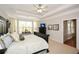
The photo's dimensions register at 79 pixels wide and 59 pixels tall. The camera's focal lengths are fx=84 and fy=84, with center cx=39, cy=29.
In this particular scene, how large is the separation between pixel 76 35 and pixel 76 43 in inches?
11.0

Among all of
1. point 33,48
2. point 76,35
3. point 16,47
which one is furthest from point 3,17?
point 76,35

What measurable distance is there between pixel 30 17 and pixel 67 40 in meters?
2.13

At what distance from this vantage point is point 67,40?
3.31m

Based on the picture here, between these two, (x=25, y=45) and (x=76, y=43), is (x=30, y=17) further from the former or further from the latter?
(x=76, y=43)

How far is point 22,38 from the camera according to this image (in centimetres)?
217

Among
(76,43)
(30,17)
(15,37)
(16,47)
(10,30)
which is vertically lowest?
(76,43)

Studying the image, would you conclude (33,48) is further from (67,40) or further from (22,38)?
(67,40)

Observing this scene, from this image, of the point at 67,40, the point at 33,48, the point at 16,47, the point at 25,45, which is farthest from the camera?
the point at 67,40
